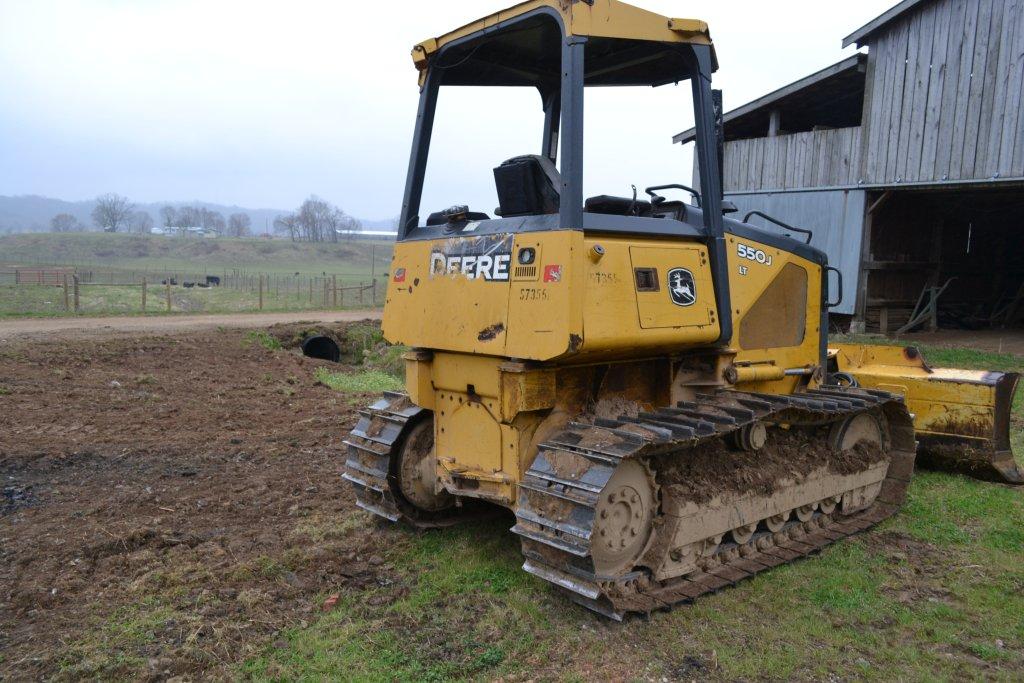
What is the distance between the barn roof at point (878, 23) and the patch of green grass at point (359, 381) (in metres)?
11.9

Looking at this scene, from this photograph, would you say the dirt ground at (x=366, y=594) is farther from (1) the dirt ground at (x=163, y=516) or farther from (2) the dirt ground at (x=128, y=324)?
(2) the dirt ground at (x=128, y=324)

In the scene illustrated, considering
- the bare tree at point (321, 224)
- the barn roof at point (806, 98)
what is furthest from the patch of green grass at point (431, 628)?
the bare tree at point (321, 224)

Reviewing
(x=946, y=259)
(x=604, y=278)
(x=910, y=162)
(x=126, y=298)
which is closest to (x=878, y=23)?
(x=910, y=162)

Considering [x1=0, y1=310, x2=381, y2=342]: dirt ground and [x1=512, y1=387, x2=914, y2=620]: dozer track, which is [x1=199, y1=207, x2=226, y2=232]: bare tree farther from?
[x1=512, y1=387, x2=914, y2=620]: dozer track

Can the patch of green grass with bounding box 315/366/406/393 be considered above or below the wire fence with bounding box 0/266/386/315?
below

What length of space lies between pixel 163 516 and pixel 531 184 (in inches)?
150

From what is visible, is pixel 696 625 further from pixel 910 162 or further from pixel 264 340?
pixel 910 162

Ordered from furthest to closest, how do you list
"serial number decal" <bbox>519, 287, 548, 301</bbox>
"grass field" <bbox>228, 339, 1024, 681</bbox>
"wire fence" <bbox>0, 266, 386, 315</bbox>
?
"wire fence" <bbox>0, 266, 386, 315</bbox> → "serial number decal" <bbox>519, 287, 548, 301</bbox> → "grass field" <bbox>228, 339, 1024, 681</bbox>

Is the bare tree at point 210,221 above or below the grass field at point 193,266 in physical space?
above

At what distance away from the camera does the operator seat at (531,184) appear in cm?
493

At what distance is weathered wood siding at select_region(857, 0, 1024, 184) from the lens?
14.2 meters

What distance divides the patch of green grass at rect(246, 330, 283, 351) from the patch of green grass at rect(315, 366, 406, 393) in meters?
2.55

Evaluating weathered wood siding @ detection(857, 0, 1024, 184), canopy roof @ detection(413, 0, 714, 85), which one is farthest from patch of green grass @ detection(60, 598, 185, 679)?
weathered wood siding @ detection(857, 0, 1024, 184)

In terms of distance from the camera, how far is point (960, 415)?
7.20 metres
